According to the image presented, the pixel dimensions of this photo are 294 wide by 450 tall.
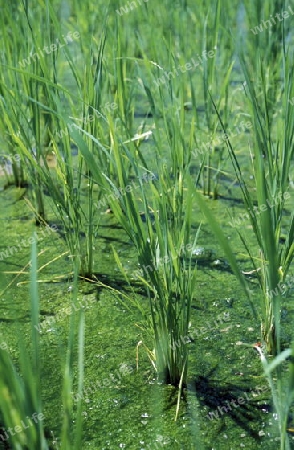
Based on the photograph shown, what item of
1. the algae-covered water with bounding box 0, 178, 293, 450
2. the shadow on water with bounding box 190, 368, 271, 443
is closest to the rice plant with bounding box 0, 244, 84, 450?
the algae-covered water with bounding box 0, 178, 293, 450

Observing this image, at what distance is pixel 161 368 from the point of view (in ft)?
4.42

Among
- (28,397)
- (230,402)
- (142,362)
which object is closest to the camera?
(28,397)

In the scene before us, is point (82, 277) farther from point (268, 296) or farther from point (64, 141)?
point (268, 296)

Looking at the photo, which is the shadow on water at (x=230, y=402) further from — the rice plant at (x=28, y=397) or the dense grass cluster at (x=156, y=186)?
the rice plant at (x=28, y=397)

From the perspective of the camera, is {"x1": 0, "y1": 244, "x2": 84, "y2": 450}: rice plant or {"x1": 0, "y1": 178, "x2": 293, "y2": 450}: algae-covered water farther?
{"x1": 0, "y1": 178, "x2": 293, "y2": 450}: algae-covered water

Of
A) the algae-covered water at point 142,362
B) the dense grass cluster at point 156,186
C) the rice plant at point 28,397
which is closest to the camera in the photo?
the rice plant at point 28,397

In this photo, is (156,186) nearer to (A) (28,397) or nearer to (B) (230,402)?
(B) (230,402)

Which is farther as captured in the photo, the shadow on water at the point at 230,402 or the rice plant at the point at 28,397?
the shadow on water at the point at 230,402

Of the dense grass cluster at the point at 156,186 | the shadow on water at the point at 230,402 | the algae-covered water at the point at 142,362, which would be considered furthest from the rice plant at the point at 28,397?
the shadow on water at the point at 230,402

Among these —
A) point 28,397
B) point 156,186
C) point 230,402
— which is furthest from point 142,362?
point 28,397

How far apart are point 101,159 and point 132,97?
0.55m

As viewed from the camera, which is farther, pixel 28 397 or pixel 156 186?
pixel 156 186

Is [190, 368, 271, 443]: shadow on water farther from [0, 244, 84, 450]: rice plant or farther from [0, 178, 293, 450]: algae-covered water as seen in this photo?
[0, 244, 84, 450]: rice plant

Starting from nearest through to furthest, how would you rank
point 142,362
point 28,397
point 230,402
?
point 28,397, point 230,402, point 142,362
